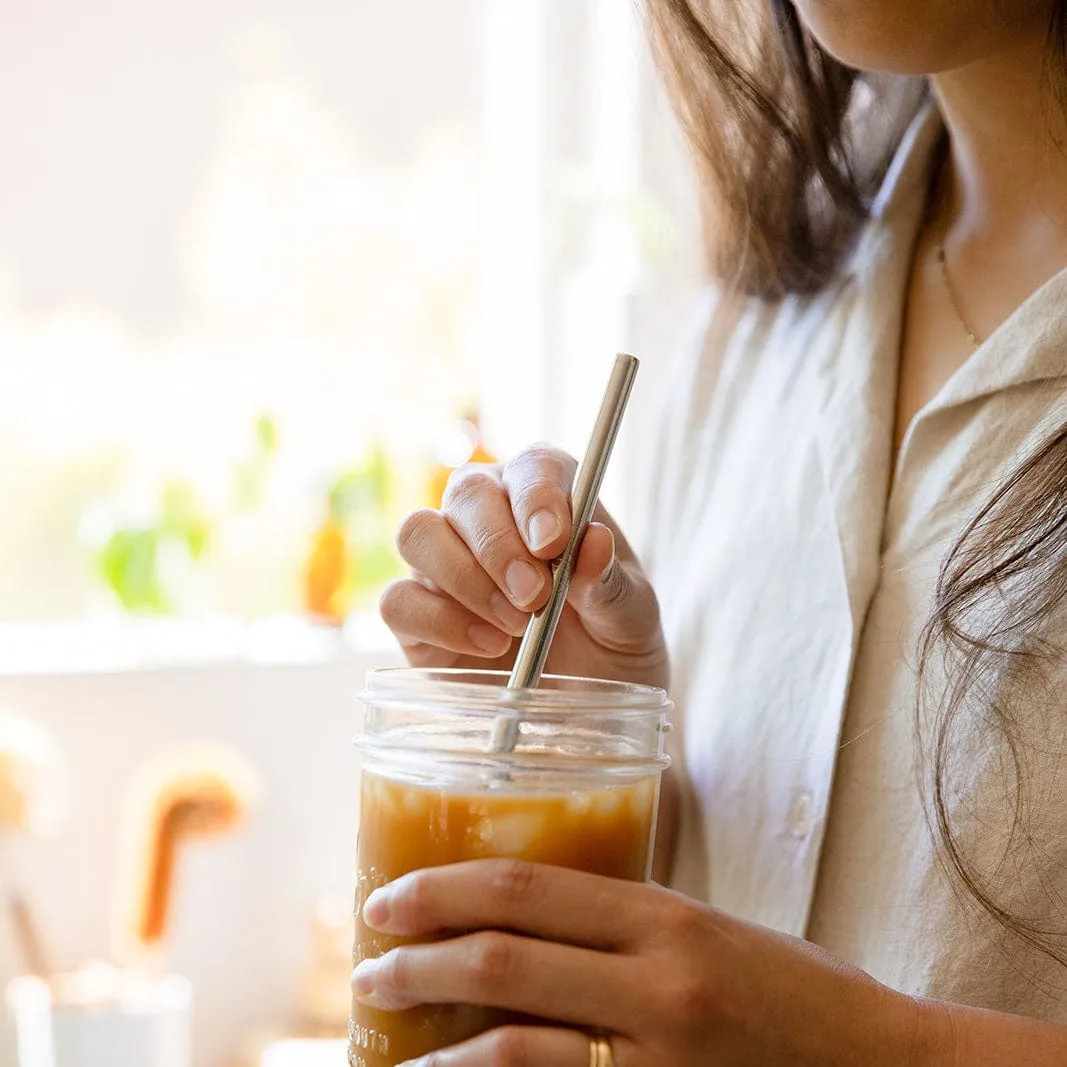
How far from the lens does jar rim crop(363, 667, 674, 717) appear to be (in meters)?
0.54

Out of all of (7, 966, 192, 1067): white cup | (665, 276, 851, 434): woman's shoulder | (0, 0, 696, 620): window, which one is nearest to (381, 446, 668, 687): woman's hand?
(665, 276, 851, 434): woman's shoulder

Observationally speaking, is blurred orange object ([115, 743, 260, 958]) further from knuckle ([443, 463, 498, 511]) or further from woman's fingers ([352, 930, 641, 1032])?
woman's fingers ([352, 930, 641, 1032])

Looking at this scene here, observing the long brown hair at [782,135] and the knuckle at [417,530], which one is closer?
the knuckle at [417,530]

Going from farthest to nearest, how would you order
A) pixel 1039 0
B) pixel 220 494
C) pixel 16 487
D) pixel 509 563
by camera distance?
pixel 220 494
pixel 16 487
pixel 1039 0
pixel 509 563

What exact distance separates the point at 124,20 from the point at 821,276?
4.42 ft

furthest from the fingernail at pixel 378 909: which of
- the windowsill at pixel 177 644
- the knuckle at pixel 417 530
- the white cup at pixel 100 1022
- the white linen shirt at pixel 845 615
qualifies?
the windowsill at pixel 177 644

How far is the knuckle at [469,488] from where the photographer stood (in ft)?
2.22

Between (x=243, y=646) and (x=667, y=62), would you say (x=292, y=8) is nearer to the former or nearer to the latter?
(x=243, y=646)

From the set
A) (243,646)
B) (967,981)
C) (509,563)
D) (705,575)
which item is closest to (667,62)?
Result: (705,575)

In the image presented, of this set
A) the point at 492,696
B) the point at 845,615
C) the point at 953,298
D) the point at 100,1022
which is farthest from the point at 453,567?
the point at 100,1022

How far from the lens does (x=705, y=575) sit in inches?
36.3

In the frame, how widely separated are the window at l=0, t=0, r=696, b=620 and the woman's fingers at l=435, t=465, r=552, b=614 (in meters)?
1.13

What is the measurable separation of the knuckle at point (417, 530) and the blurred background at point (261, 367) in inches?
40.8

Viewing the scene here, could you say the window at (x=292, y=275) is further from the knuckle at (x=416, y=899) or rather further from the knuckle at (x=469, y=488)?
the knuckle at (x=416, y=899)
